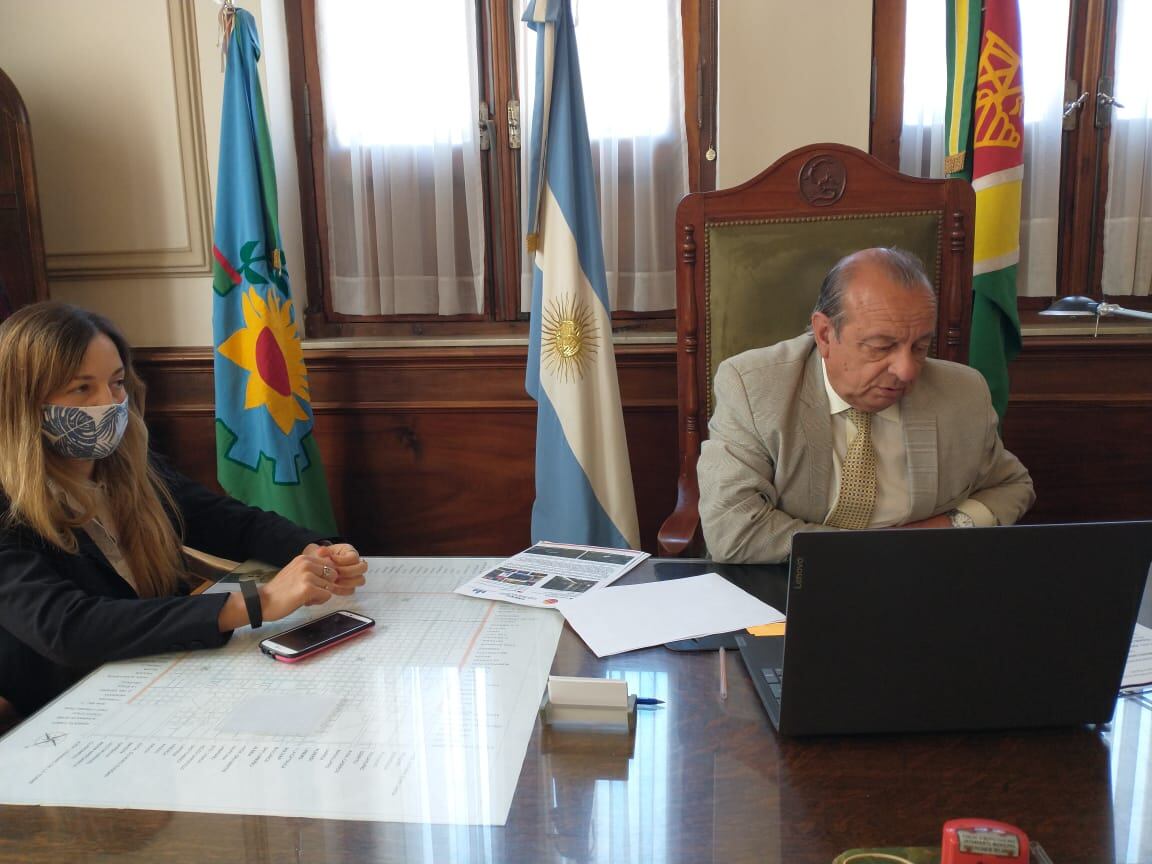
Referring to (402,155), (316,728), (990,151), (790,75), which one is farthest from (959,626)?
(402,155)

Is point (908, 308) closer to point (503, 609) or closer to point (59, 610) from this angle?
point (503, 609)

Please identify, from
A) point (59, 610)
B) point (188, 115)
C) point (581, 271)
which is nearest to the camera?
point (59, 610)

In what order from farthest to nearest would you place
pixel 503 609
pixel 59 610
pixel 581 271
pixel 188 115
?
pixel 188 115 → pixel 581 271 → pixel 503 609 → pixel 59 610

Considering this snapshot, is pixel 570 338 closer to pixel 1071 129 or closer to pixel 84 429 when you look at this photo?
pixel 84 429

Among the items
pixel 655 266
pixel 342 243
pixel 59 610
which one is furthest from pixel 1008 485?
pixel 342 243

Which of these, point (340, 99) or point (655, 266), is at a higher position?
point (340, 99)

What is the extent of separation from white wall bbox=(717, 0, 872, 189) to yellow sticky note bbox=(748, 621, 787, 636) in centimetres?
167

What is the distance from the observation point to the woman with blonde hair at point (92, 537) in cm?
111

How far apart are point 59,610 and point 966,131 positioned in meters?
2.11

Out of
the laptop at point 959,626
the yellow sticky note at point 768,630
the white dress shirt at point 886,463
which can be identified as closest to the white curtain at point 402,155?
the white dress shirt at point 886,463

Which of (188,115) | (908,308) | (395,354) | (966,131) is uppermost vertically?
(188,115)

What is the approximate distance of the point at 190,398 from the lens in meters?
2.81

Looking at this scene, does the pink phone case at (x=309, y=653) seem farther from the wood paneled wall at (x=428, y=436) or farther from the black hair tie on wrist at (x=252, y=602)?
the wood paneled wall at (x=428, y=436)

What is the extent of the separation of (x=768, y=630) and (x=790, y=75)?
5.96 feet
